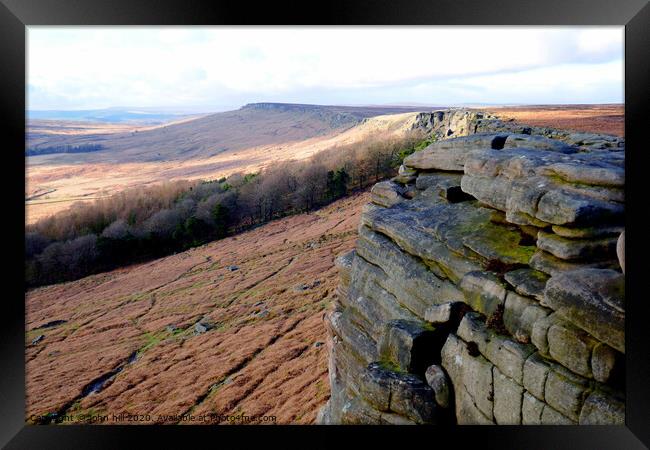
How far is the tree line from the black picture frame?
19.0 m

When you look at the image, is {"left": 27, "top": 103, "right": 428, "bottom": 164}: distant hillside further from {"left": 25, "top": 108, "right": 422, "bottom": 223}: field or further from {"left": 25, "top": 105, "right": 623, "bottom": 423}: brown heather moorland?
{"left": 25, "top": 105, "right": 623, "bottom": 423}: brown heather moorland

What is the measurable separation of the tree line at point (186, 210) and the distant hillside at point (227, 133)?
14.8 ft

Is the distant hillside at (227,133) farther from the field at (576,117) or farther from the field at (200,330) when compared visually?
the field at (576,117)

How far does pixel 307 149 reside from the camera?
132 ft

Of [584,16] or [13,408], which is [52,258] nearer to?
[13,408]

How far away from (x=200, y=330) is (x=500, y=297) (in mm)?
16035

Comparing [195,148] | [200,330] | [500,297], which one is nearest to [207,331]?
[200,330]

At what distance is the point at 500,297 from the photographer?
9.43m

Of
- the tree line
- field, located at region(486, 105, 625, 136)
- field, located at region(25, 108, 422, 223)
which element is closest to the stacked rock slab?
field, located at region(486, 105, 625, 136)

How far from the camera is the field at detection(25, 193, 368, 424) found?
17016 mm

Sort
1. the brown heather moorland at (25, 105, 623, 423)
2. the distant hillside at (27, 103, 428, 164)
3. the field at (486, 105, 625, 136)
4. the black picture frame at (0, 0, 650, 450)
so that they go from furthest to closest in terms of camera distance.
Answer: the distant hillside at (27, 103, 428, 164) → the brown heather moorland at (25, 105, 623, 423) → the field at (486, 105, 625, 136) → the black picture frame at (0, 0, 650, 450)

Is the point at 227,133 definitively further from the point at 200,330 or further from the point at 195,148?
the point at 200,330

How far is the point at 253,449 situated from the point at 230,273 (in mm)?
18238

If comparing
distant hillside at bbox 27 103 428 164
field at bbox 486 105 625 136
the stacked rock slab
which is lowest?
the stacked rock slab
